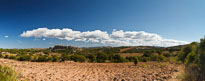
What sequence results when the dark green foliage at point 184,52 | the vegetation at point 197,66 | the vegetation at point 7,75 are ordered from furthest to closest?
the dark green foliage at point 184,52
the vegetation at point 7,75
the vegetation at point 197,66

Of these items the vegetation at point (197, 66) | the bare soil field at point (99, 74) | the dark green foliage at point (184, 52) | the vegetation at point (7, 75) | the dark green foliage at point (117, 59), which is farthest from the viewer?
the dark green foliage at point (117, 59)

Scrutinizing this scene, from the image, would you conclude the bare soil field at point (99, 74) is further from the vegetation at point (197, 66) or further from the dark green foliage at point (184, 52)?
the vegetation at point (197, 66)

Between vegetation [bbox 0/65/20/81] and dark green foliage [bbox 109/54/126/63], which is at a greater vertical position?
vegetation [bbox 0/65/20/81]

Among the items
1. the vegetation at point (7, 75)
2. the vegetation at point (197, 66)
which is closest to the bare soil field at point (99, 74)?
the vegetation at point (7, 75)

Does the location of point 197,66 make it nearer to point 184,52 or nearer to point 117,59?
→ point 184,52

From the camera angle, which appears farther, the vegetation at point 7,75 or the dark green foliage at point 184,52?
the dark green foliage at point 184,52

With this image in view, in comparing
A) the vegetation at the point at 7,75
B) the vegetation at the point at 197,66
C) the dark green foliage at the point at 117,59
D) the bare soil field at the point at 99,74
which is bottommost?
the dark green foliage at the point at 117,59

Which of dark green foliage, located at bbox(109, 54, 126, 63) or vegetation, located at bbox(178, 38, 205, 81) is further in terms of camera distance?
dark green foliage, located at bbox(109, 54, 126, 63)

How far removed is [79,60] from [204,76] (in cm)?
2096

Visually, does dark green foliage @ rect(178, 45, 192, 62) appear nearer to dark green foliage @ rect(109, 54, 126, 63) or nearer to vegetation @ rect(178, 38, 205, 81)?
vegetation @ rect(178, 38, 205, 81)

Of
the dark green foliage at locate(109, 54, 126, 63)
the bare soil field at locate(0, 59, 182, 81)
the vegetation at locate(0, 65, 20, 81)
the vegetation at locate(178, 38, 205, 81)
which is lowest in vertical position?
the dark green foliage at locate(109, 54, 126, 63)

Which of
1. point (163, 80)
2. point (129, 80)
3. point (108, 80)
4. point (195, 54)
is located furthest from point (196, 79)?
point (108, 80)

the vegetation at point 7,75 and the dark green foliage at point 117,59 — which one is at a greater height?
the vegetation at point 7,75

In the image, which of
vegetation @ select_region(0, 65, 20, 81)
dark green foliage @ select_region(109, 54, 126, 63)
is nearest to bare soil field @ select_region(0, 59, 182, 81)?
vegetation @ select_region(0, 65, 20, 81)
